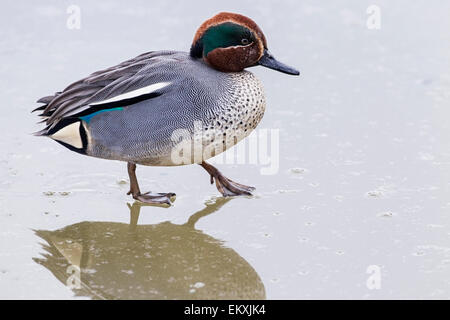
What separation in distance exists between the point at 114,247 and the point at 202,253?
0.46 m

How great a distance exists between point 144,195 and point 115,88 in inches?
25.7

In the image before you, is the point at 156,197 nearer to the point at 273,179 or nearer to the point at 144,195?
the point at 144,195

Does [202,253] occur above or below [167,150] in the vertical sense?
below

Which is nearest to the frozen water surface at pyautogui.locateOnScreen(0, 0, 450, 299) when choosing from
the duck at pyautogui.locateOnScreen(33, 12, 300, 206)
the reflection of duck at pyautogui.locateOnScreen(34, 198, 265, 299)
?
the reflection of duck at pyautogui.locateOnScreen(34, 198, 265, 299)

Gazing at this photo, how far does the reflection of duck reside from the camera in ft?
12.4

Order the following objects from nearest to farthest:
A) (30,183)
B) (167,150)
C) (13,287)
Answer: (13,287) < (167,150) < (30,183)

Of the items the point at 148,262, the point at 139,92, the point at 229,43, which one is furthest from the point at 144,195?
the point at 229,43

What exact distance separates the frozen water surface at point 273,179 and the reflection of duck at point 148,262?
0.03 ft

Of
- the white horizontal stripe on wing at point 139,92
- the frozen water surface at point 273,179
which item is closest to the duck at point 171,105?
the white horizontal stripe on wing at point 139,92

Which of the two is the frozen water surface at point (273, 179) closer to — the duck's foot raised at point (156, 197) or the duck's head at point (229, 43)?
the duck's foot raised at point (156, 197)

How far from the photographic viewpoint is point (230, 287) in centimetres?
382

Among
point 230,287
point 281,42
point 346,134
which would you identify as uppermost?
point 281,42

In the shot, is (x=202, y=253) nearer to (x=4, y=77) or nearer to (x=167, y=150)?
(x=167, y=150)

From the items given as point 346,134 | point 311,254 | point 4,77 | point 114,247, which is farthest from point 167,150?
point 4,77
